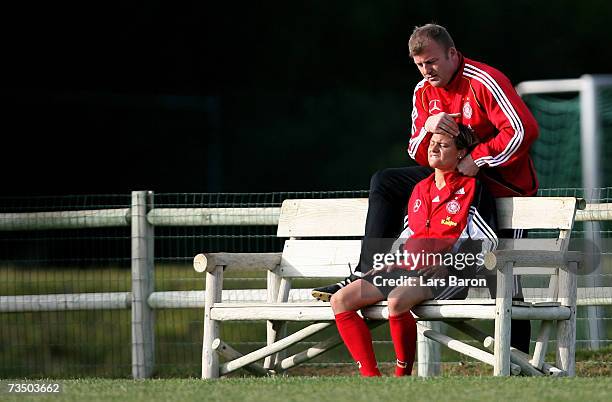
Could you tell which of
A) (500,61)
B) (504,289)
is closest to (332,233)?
(504,289)

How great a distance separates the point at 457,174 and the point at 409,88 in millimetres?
14338

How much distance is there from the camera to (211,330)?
24.5ft

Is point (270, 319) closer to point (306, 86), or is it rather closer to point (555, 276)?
point (555, 276)

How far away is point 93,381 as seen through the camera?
7.07m

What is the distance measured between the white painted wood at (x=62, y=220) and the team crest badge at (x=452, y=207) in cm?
298

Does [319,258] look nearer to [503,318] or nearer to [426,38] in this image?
[426,38]

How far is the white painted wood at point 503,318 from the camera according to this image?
6699 millimetres

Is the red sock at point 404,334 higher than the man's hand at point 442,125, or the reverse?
the man's hand at point 442,125

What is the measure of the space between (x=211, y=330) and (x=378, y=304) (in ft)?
2.90

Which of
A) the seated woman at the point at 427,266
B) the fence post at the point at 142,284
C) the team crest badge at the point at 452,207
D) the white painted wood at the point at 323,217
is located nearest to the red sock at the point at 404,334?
the seated woman at the point at 427,266

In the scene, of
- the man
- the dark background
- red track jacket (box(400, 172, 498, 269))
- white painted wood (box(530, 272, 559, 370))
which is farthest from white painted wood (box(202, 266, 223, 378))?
the dark background

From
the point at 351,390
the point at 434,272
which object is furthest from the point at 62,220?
the point at 351,390

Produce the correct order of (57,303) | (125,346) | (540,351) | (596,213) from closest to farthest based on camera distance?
(540,351)
(596,213)
(57,303)
(125,346)

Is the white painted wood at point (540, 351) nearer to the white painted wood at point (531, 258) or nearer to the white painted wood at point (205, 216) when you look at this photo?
the white painted wood at point (531, 258)
